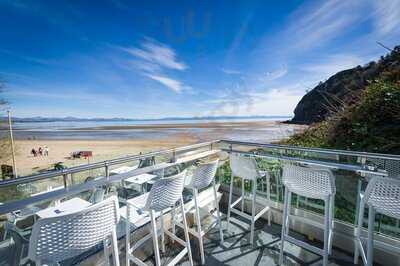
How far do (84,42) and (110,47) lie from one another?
82.7 inches

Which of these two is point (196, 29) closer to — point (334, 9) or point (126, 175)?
point (334, 9)

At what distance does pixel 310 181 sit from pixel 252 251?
3.81ft

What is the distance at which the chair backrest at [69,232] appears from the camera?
2.88 ft

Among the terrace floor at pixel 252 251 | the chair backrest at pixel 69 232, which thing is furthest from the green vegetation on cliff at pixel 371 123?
the chair backrest at pixel 69 232

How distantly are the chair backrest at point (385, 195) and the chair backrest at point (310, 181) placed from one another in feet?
0.86

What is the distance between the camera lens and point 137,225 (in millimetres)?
2191

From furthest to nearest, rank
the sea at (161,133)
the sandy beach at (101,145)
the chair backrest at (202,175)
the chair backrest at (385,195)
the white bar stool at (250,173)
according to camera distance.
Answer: the sea at (161,133) < the sandy beach at (101,145) < the white bar stool at (250,173) < the chair backrest at (202,175) < the chair backrest at (385,195)

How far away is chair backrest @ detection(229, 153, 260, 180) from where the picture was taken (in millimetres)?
2445

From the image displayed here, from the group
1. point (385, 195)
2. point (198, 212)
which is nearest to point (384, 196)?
point (385, 195)

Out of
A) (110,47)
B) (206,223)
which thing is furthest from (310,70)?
(110,47)

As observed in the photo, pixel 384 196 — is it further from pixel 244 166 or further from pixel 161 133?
pixel 161 133

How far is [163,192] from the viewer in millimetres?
1572

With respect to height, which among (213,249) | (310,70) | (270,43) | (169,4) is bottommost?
(213,249)

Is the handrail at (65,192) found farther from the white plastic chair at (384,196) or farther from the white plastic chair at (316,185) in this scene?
the white plastic chair at (384,196)
